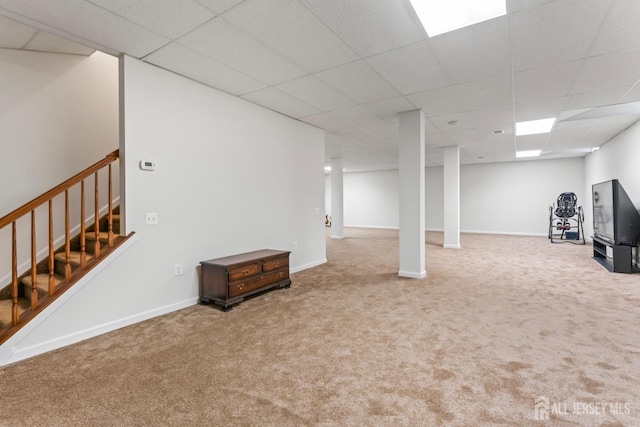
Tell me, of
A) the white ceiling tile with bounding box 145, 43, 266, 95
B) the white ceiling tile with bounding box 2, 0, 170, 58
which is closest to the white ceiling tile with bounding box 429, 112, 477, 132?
the white ceiling tile with bounding box 145, 43, 266, 95

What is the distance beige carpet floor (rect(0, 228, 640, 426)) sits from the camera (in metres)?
1.69

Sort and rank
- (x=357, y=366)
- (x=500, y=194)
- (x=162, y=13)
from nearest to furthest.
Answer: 1. (x=357, y=366)
2. (x=162, y=13)
3. (x=500, y=194)

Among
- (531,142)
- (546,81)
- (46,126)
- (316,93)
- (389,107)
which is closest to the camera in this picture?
A: (46,126)

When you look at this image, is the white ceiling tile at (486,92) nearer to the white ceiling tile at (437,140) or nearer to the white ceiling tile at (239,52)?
the white ceiling tile at (437,140)

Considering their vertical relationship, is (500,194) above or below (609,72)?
below

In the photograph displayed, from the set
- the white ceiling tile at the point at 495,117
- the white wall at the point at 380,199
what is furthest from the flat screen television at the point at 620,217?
the white wall at the point at 380,199

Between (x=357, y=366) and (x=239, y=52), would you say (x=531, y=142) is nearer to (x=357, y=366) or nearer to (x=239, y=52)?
(x=239, y=52)

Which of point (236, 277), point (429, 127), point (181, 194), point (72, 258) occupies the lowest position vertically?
point (236, 277)

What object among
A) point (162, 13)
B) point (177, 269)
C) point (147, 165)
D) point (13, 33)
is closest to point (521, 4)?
point (162, 13)

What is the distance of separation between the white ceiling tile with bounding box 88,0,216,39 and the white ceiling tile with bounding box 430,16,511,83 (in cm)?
198

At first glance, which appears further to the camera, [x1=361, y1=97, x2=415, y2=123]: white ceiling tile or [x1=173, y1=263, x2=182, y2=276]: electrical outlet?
[x1=361, y1=97, x2=415, y2=123]: white ceiling tile

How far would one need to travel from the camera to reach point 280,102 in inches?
168

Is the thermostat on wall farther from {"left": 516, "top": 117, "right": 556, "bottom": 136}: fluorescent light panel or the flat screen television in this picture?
the flat screen television

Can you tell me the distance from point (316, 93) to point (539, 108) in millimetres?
3442
